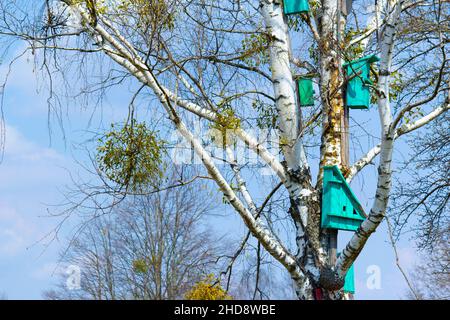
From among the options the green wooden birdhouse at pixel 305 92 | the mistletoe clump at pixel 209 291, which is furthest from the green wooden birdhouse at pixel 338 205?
the mistletoe clump at pixel 209 291

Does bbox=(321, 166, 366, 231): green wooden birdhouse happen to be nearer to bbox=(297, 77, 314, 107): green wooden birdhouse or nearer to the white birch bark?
the white birch bark

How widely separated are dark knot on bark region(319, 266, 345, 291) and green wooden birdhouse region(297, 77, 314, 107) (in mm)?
1800

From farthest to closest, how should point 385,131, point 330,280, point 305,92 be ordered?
point 305,92
point 330,280
point 385,131

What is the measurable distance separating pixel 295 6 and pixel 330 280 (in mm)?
2748

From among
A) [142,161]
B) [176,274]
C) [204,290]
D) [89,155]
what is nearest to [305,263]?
[204,290]

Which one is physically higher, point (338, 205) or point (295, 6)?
point (295, 6)

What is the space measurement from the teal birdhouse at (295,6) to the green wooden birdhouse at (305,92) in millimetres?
749

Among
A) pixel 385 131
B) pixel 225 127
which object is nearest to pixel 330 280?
pixel 385 131

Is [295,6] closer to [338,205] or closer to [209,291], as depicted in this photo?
[338,205]

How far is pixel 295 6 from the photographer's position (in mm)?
6949

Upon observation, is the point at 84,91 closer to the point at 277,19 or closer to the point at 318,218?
the point at 277,19

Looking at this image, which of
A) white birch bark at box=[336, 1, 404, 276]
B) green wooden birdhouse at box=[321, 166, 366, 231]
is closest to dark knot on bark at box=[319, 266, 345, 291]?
green wooden birdhouse at box=[321, 166, 366, 231]

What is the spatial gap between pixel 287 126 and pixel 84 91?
1980 millimetres
